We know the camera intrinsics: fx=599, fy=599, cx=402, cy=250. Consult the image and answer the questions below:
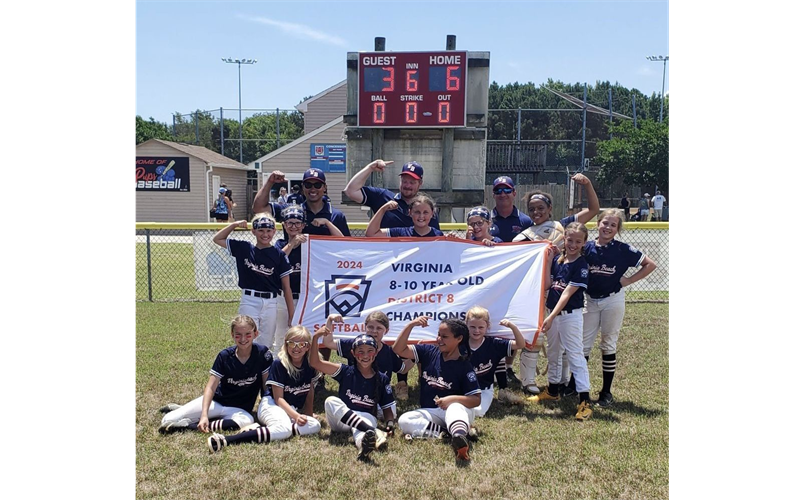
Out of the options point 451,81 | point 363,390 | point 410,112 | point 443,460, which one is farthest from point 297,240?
point 451,81

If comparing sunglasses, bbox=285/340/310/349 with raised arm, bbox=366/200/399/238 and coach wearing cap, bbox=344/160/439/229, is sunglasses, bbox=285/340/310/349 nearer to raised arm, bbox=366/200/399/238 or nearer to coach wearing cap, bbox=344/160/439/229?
raised arm, bbox=366/200/399/238

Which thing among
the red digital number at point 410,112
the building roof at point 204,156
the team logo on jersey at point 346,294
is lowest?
the team logo on jersey at point 346,294

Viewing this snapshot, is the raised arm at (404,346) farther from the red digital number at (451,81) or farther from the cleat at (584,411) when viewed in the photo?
the red digital number at (451,81)

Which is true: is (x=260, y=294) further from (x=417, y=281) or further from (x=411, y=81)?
(x=411, y=81)

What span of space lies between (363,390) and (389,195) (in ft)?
8.31

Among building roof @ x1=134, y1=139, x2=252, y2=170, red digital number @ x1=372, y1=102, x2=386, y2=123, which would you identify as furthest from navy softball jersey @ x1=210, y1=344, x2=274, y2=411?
building roof @ x1=134, y1=139, x2=252, y2=170

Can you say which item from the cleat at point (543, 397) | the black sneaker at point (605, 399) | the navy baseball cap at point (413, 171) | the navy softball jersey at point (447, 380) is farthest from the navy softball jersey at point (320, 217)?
the black sneaker at point (605, 399)

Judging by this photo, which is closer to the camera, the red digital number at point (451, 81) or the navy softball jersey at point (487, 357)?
the navy softball jersey at point (487, 357)

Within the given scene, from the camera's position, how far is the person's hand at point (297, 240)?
640 cm

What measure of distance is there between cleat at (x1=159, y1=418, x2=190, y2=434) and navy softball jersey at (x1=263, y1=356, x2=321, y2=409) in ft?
2.35

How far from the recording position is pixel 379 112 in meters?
12.8

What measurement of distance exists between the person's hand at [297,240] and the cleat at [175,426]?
206cm

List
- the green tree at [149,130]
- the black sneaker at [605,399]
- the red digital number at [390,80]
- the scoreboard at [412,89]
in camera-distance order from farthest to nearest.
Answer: the green tree at [149,130] < the red digital number at [390,80] < the scoreboard at [412,89] < the black sneaker at [605,399]
